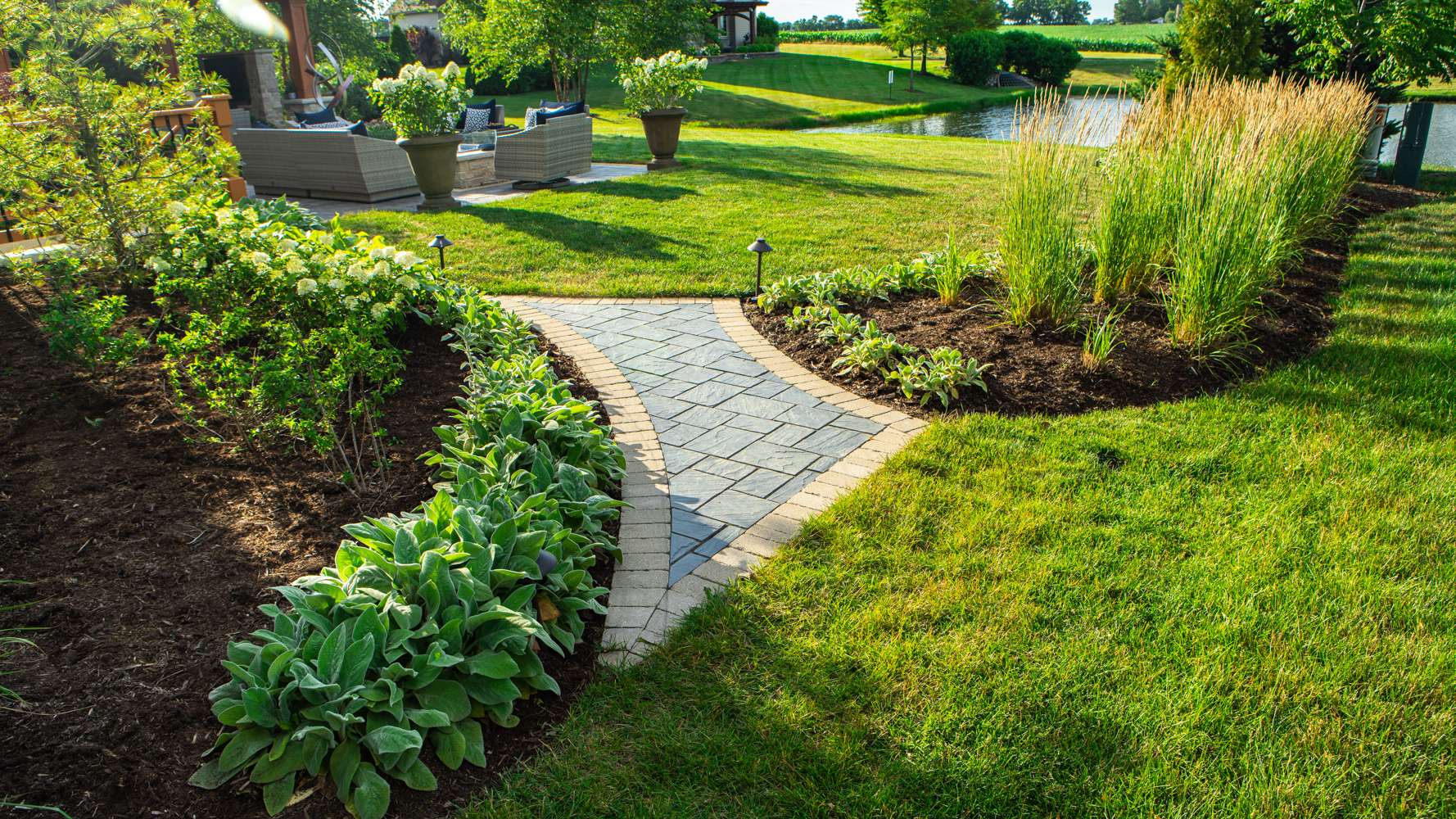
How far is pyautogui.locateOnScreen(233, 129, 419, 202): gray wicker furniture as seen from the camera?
911 cm

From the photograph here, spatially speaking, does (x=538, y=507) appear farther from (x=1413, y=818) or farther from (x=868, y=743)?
(x=1413, y=818)

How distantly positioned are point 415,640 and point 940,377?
2799mm

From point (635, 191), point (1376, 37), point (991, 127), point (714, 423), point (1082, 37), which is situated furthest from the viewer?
point (1082, 37)

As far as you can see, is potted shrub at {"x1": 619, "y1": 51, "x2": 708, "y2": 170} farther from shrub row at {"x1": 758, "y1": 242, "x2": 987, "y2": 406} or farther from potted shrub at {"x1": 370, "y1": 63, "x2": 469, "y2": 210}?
shrub row at {"x1": 758, "y1": 242, "x2": 987, "y2": 406}

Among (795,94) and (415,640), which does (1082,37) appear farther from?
(415,640)

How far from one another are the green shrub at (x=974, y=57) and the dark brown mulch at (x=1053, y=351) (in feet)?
110

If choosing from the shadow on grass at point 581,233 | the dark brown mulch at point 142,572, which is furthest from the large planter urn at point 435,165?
the dark brown mulch at point 142,572

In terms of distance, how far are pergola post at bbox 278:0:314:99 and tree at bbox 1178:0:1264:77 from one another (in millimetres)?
16813

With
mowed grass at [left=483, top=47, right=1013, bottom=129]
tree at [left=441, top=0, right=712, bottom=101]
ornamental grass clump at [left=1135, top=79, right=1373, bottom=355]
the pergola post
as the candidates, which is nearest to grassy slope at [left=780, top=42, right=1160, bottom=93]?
mowed grass at [left=483, top=47, right=1013, bottom=129]

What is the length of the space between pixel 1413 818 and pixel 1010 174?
11.8 ft

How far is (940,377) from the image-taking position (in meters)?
4.32

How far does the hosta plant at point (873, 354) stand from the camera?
4.66m

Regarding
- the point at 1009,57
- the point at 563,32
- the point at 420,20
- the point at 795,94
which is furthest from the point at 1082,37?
the point at 563,32

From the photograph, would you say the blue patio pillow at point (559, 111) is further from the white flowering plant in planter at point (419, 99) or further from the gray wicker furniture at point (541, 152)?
the white flowering plant in planter at point (419, 99)
